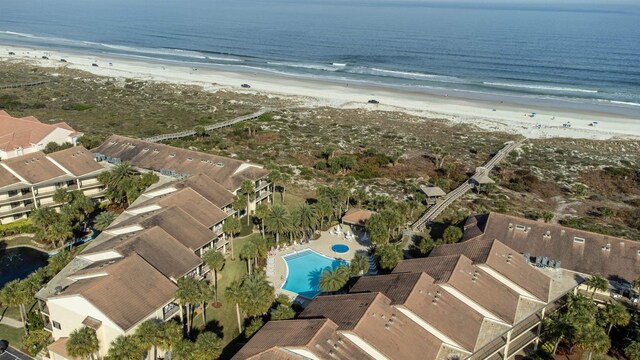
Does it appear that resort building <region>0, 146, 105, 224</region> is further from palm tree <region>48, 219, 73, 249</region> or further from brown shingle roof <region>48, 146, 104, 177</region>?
palm tree <region>48, 219, 73, 249</region>

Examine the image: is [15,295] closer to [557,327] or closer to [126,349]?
[126,349]

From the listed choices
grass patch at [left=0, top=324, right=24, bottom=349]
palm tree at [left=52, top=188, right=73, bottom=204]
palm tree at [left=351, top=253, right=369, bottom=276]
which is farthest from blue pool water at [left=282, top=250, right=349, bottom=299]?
palm tree at [left=52, top=188, right=73, bottom=204]

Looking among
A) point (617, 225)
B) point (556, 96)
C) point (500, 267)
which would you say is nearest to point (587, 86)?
point (556, 96)

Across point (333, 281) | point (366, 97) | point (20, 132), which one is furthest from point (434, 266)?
point (366, 97)

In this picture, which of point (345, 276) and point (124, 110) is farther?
point (124, 110)

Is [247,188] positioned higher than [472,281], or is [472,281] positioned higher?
[472,281]

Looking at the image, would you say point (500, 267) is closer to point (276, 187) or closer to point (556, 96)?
point (276, 187)
